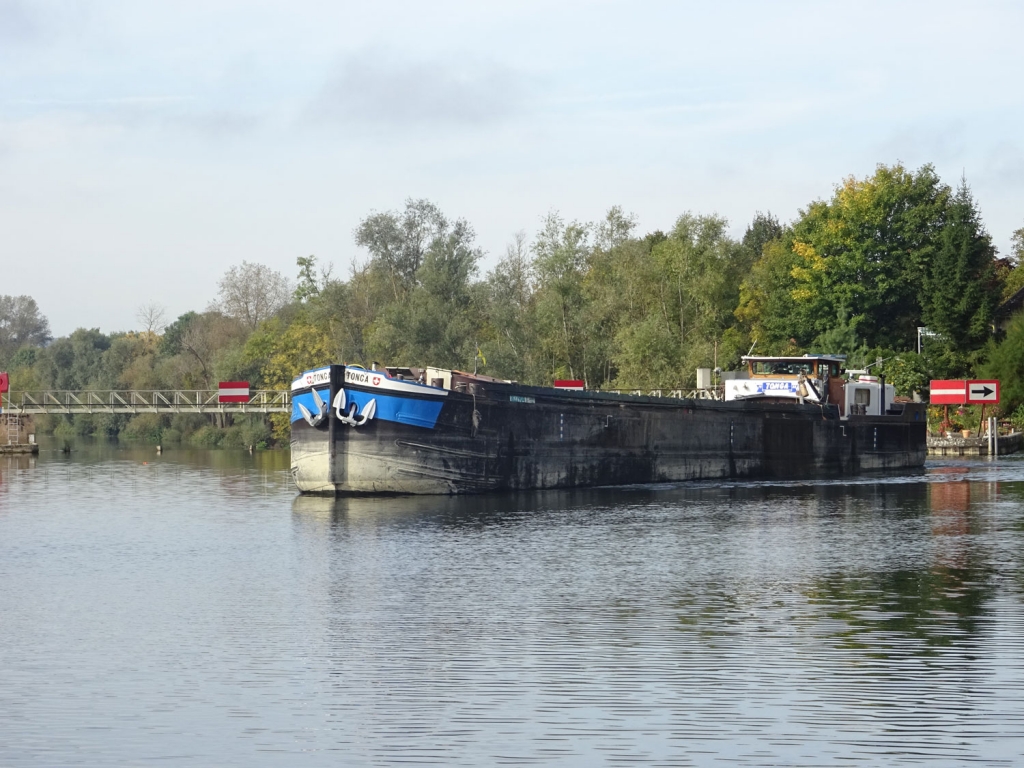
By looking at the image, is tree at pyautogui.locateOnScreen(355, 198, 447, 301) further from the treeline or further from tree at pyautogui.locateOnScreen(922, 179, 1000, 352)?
tree at pyautogui.locateOnScreen(922, 179, 1000, 352)

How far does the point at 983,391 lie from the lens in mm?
74312

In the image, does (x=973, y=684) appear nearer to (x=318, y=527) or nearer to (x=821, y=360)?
(x=318, y=527)

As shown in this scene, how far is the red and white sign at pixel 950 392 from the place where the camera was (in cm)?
7456

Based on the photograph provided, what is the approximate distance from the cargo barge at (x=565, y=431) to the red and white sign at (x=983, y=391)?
1335 cm

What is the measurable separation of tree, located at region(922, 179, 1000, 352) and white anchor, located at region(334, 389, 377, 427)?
53999 mm

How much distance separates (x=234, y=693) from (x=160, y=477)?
51763 millimetres

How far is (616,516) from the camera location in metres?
39.6

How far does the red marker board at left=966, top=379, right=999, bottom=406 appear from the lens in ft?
242

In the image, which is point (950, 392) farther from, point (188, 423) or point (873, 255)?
point (188, 423)

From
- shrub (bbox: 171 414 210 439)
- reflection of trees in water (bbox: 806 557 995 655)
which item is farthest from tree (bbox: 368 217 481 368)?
reflection of trees in water (bbox: 806 557 995 655)

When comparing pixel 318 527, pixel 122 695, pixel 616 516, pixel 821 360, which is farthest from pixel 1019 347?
pixel 122 695

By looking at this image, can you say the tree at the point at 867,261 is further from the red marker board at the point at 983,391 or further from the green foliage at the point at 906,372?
the red marker board at the point at 983,391

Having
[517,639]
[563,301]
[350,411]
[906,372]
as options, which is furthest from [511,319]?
[517,639]

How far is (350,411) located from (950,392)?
144 ft
